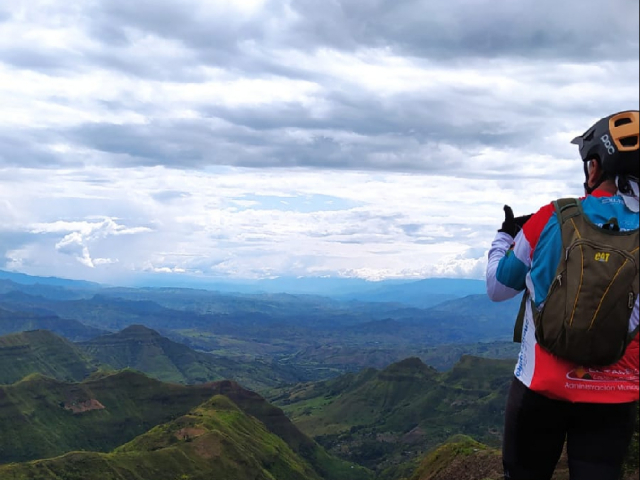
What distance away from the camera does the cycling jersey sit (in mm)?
5359

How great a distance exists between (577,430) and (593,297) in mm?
1568

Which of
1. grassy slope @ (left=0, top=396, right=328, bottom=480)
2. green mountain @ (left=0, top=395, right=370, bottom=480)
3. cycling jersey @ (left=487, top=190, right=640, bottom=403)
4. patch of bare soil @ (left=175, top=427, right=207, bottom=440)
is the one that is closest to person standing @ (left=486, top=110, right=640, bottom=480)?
cycling jersey @ (left=487, top=190, right=640, bottom=403)

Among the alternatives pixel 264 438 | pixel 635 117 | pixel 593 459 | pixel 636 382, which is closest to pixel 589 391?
pixel 636 382

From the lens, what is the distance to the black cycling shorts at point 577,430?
18.5 feet

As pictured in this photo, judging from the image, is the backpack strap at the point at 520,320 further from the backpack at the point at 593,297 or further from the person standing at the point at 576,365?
the backpack at the point at 593,297

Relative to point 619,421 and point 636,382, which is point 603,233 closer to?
point 636,382

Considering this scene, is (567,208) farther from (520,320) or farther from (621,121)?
(520,320)

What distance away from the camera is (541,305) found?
18.1ft

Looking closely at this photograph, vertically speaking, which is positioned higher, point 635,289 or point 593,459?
point 635,289

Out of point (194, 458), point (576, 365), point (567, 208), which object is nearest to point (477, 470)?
point (576, 365)

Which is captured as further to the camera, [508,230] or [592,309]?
[508,230]

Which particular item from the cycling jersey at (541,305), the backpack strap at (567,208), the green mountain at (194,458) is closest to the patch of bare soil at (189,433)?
the green mountain at (194,458)

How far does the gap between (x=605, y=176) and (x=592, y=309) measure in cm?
160

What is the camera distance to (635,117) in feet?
18.0
